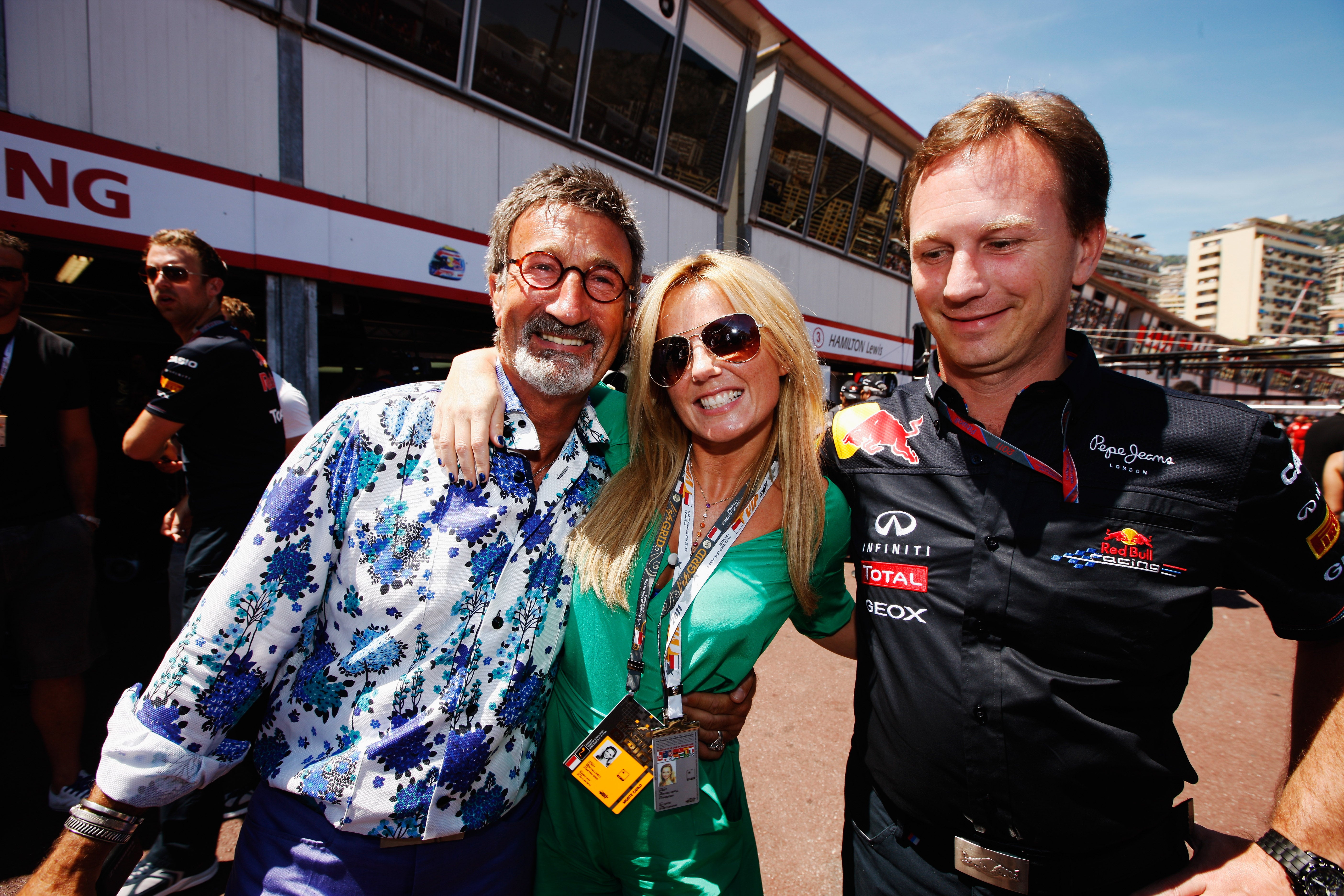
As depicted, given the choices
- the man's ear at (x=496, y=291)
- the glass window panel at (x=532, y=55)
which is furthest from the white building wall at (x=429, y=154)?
the man's ear at (x=496, y=291)

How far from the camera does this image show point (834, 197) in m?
14.9

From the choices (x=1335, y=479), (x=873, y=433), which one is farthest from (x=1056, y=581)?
(x=1335, y=479)

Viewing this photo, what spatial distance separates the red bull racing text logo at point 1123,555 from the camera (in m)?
1.33

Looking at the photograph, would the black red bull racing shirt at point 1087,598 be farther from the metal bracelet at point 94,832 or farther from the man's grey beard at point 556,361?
the metal bracelet at point 94,832

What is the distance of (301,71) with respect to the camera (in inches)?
260

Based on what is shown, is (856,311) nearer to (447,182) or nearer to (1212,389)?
(447,182)

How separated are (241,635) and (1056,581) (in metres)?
1.90

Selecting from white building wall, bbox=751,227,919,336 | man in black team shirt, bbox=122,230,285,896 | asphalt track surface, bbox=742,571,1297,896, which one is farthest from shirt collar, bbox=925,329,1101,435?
white building wall, bbox=751,227,919,336

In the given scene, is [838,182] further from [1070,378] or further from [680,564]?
[680,564]

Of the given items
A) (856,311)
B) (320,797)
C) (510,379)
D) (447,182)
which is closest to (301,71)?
(447,182)

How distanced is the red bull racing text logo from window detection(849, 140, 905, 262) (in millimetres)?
15724

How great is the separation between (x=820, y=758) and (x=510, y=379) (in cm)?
306

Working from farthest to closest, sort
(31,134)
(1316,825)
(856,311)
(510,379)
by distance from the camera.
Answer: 1. (856,311)
2. (31,134)
3. (510,379)
4. (1316,825)

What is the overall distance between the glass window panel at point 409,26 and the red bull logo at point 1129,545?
870cm
